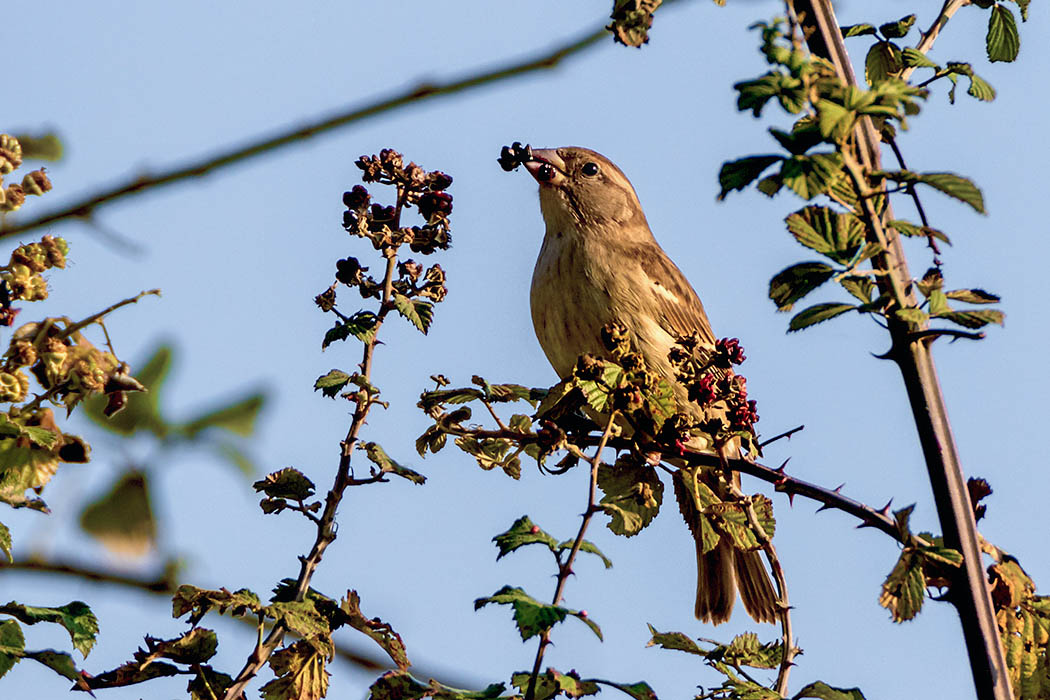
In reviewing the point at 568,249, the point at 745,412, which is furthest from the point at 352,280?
the point at 568,249

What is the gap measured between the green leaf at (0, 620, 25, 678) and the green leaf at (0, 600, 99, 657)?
0.03 meters

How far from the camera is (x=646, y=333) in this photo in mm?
4941

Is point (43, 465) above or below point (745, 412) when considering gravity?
below

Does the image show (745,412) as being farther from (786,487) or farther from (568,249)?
(568,249)

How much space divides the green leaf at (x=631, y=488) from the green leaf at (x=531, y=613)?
2.18 feet

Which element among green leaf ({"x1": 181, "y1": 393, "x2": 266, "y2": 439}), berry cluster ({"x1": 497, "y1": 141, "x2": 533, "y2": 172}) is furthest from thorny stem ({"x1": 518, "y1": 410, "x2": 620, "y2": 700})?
berry cluster ({"x1": 497, "y1": 141, "x2": 533, "y2": 172})

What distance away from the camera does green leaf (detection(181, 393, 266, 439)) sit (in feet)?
4.98

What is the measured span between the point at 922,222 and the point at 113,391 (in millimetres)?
1228

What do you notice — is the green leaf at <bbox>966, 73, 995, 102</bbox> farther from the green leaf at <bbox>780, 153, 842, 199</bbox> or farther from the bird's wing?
the bird's wing

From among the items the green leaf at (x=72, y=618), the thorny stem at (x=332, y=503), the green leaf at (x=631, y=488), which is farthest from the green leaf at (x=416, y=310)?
the green leaf at (x=72, y=618)

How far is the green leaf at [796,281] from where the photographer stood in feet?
6.07

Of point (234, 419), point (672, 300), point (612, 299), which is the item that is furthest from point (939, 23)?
point (672, 300)

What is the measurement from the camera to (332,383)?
259 cm

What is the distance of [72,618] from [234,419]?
83 centimetres
